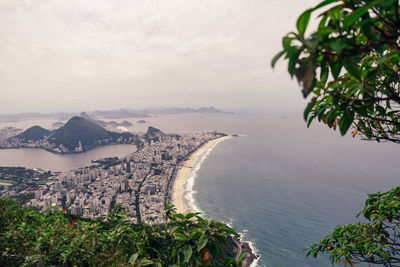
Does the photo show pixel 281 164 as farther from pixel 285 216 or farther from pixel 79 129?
pixel 79 129

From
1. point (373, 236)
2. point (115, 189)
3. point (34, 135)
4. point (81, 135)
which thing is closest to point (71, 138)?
point (81, 135)

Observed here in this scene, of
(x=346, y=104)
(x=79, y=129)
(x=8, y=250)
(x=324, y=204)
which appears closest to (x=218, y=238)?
(x=346, y=104)

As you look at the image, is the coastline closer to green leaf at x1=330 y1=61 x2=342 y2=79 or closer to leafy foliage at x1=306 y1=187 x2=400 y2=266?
leafy foliage at x1=306 y1=187 x2=400 y2=266

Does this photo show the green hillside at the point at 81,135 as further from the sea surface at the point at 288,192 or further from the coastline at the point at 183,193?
the sea surface at the point at 288,192

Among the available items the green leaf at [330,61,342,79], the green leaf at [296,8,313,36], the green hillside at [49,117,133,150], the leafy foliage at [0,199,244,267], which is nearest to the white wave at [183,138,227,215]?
the leafy foliage at [0,199,244,267]

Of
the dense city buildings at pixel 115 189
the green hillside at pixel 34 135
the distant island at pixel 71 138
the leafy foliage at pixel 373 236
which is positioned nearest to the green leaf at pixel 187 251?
the leafy foliage at pixel 373 236
